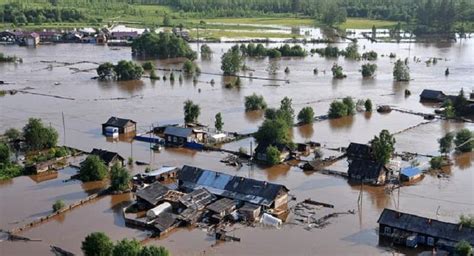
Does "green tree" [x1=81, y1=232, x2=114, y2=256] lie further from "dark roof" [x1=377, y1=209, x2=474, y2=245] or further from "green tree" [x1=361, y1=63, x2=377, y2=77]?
"green tree" [x1=361, y1=63, x2=377, y2=77]

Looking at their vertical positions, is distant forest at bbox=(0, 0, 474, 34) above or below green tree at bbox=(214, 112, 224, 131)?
above

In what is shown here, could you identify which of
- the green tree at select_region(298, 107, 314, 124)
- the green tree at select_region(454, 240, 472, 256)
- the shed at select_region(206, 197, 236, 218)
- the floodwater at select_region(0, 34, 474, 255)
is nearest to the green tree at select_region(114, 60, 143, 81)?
the floodwater at select_region(0, 34, 474, 255)

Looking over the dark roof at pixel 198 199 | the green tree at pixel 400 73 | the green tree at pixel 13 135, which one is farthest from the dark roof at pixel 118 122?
the green tree at pixel 400 73

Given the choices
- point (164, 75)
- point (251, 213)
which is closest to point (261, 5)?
point (164, 75)

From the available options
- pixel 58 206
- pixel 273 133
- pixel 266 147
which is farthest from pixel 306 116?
pixel 58 206

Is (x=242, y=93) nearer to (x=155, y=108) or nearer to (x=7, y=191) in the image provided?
(x=155, y=108)
